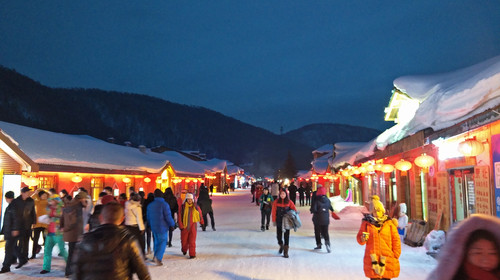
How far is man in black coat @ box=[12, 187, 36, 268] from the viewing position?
28.5 feet

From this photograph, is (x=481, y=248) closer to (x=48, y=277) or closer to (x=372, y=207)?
(x=372, y=207)

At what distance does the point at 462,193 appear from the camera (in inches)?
426

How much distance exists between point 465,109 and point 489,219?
549 centimetres

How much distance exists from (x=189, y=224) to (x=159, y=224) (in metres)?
0.98

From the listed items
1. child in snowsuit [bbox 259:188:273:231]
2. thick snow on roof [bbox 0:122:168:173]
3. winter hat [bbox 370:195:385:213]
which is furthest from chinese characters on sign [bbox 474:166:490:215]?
thick snow on roof [bbox 0:122:168:173]

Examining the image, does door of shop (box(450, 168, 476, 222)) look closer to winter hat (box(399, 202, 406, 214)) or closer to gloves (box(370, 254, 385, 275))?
winter hat (box(399, 202, 406, 214))

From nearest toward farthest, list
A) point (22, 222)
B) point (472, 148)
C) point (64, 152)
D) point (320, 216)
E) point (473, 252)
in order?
point (473, 252) → point (472, 148) → point (22, 222) → point (320, 216) → point (64, 152)

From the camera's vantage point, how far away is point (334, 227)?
1644cm

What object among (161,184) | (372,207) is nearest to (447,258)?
(372,207)

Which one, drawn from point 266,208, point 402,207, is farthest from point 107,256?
point 266,208

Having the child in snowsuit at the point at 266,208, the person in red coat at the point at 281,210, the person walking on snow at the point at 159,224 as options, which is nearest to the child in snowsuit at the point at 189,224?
the person walking on snow at the point at 159,224

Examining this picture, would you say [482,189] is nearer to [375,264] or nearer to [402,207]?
[402,207]

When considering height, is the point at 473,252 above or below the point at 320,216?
above

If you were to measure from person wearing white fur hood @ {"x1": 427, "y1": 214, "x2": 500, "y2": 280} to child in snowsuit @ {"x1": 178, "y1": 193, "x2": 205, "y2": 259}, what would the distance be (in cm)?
792
